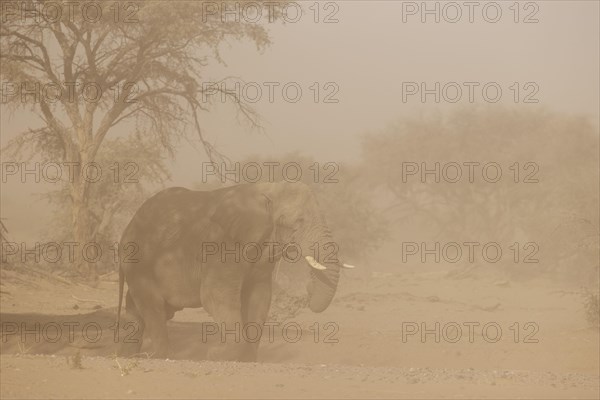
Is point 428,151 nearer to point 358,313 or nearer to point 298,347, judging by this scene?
point 358,313

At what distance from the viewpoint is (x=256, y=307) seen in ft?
40.3

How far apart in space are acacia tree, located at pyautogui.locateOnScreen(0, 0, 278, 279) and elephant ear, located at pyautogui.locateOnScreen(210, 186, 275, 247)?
6.83 metres

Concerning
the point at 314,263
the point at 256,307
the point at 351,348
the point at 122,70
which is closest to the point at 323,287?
the point at 314,263

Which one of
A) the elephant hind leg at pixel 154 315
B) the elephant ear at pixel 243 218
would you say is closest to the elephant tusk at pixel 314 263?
the elephant ear at pixel 243 218

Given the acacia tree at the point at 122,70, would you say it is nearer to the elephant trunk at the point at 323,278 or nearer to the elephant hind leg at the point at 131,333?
the elephant hind leg at the point at 131,333

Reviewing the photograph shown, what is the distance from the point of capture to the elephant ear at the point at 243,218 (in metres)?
12.0

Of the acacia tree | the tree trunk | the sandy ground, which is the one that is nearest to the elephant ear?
the sandy ground

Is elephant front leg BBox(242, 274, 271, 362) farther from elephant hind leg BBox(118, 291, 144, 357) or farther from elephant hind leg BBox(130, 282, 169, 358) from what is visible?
elephant hind leg BBox(118, 291, 144, 357)

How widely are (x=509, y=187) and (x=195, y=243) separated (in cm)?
2376

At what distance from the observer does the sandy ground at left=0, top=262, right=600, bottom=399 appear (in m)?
8.44

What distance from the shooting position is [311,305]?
480 inches

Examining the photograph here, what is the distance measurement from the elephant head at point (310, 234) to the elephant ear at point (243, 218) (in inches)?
5.2

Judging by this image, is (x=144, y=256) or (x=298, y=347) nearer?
(x=144, y=256)

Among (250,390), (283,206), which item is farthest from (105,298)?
(250,390)
